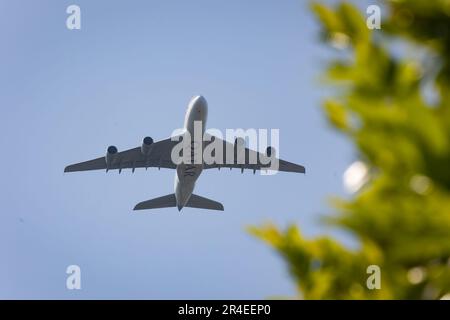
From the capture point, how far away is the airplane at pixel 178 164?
44.1 meters

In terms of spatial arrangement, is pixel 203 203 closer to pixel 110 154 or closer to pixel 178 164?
pixel 178 164

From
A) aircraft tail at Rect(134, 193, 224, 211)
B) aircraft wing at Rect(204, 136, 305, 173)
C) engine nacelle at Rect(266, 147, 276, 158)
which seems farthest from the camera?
aircraft tail at Rect(134, 193, 224, 211)

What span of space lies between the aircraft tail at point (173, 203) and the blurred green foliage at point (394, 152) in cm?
4743

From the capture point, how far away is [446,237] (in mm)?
2971

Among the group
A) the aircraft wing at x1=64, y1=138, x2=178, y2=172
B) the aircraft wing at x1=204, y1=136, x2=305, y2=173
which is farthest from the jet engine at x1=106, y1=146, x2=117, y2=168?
the aircraft wing at x1=204, y1=136, x2=305, y2=173

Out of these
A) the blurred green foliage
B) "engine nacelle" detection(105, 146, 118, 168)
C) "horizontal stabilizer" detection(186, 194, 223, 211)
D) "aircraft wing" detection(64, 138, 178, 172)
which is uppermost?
"aircraft wing" detection(64, 138, 178, 172)

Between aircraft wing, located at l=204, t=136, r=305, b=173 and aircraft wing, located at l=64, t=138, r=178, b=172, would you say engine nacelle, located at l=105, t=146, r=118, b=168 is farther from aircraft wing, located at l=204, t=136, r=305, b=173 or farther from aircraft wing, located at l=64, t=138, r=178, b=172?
aircraft wing, located at l=204, t=136, r=305, b=173

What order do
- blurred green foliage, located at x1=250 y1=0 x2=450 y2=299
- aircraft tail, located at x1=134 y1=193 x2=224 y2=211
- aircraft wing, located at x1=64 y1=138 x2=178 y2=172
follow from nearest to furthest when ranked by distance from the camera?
blurred green foliage, located at x1=250 y1=0 x2=450 y2=299, aircraft wing, located at x1=64 y1=138 x2=178 y2=172, aircraft tail, located at x1=134 y1=193 x2=224 y2=211

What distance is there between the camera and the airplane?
44.1 meters

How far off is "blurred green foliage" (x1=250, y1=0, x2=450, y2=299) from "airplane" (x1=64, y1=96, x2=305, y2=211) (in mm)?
37816
